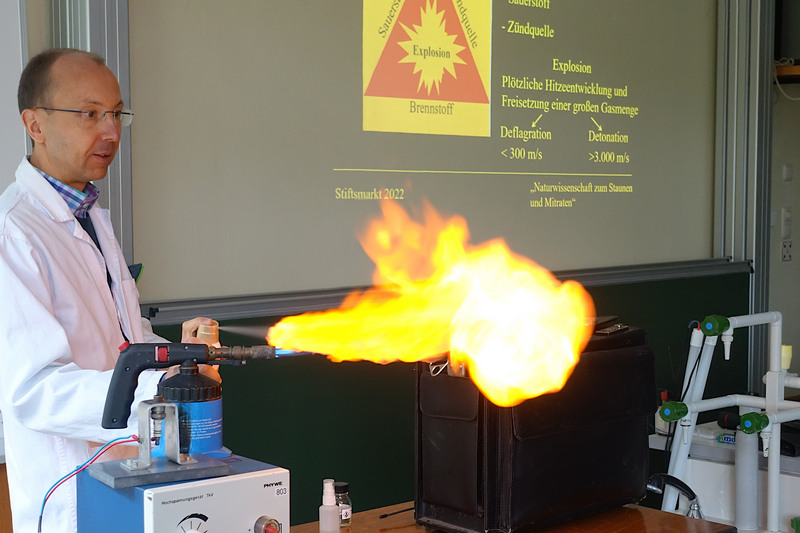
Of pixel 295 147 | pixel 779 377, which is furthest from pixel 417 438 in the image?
pixel 779 377

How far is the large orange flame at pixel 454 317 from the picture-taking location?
6.73 ft

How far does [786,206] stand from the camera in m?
5.31

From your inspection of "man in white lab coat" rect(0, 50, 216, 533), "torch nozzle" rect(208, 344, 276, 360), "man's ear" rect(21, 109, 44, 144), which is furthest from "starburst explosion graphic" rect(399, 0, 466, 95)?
"torch nozzle" rect(208, 344, 276, 360)

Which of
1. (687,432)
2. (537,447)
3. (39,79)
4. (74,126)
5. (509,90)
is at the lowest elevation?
(687,432)

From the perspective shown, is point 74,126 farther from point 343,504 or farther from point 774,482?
point 774,482

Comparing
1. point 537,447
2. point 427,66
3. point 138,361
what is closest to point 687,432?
point 537,447

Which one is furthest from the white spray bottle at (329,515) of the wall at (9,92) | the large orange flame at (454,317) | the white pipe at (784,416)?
the white pipe at (784,416)

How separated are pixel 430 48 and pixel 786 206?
2.69 meters

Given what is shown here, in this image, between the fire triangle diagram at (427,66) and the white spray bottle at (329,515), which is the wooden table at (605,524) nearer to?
the white spray bottle at (329,515)

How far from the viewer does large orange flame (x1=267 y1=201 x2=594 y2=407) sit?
205 cm

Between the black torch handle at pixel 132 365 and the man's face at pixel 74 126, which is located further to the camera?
the man's face at pixel 74 126

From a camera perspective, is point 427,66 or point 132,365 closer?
point 132,365

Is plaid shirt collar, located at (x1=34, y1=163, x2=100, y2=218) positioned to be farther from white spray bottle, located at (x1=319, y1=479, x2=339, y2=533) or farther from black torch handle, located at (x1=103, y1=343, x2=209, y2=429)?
white spray bottle, located at (x1=319, y1=479, x2=339, y2=533)

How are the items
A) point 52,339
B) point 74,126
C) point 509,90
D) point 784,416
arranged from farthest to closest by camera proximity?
point 509,90 < point 784,416 < point 74,126 < point 52,339
